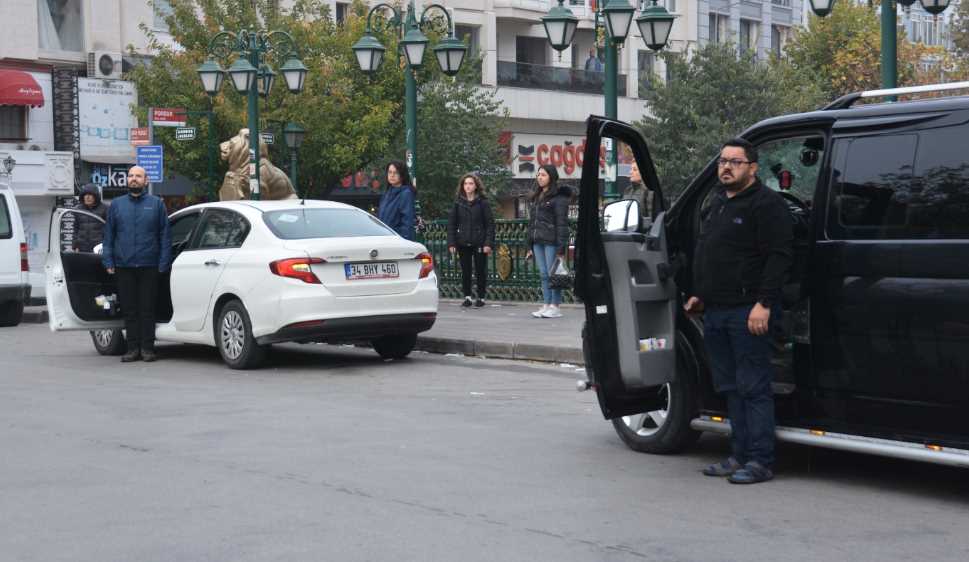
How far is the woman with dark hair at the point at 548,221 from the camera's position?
16.9 m

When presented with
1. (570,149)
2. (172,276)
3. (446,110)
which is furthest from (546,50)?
(172,276)

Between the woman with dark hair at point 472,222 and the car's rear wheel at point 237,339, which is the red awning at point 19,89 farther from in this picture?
the car's rear wheel at point 237,339

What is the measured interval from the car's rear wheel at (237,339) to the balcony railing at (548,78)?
3588cm

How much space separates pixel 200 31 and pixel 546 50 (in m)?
17.9

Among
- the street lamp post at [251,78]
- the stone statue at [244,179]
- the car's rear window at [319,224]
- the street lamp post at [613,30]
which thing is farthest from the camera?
the stone statue at [244,179]

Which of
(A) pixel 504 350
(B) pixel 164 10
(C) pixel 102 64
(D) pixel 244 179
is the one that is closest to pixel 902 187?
(A) pixel 504 350

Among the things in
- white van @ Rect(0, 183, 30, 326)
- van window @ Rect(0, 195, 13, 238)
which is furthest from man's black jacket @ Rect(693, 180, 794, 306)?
van window @ Rect(0, 195, 13, 238)

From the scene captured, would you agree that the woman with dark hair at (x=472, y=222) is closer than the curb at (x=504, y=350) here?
No

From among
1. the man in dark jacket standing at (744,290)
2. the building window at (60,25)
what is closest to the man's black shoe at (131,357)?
the man in dark jacket standing at (744,290)

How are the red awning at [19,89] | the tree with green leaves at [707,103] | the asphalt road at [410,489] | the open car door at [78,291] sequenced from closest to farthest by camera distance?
the asphalt road at [410,489]
the open car door at [78,291]
the red awning at [19,89]
the tree with green leaves at [707,103]

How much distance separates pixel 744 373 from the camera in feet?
23.4

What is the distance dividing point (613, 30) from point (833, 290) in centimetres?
999

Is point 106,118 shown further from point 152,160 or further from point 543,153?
point 543,153

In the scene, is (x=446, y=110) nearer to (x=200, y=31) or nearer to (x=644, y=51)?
(x=200, y=31)
